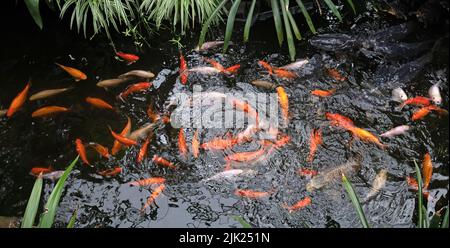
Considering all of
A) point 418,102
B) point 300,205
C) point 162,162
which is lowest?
point 300,205

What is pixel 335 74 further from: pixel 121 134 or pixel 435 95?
pixel 121 134

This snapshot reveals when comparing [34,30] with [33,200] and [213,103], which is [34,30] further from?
[33,200]

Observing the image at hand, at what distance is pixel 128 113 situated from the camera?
4.13 m

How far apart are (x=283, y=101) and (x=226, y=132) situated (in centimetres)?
64

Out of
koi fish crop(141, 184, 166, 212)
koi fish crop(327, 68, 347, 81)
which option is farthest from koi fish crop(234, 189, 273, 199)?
koi fish crop(327, 68, 347, 81)

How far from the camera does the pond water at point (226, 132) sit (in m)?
3.42

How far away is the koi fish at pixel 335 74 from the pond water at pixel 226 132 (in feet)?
0.17

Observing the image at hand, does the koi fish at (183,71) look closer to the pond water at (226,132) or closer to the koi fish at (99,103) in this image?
the pond water at (226,132)

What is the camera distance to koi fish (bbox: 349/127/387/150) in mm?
3763

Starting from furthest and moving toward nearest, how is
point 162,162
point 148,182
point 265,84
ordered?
1. point 265,84
2. point 162,162
3. point 148,182

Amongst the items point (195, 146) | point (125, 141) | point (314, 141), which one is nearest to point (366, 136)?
point (314, 141)

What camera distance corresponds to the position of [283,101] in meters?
4.12

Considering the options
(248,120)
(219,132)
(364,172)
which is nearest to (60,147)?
(219,132)

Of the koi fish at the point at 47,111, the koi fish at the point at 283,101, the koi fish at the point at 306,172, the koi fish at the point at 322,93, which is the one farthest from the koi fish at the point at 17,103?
the koi fish at the point at 322,93
